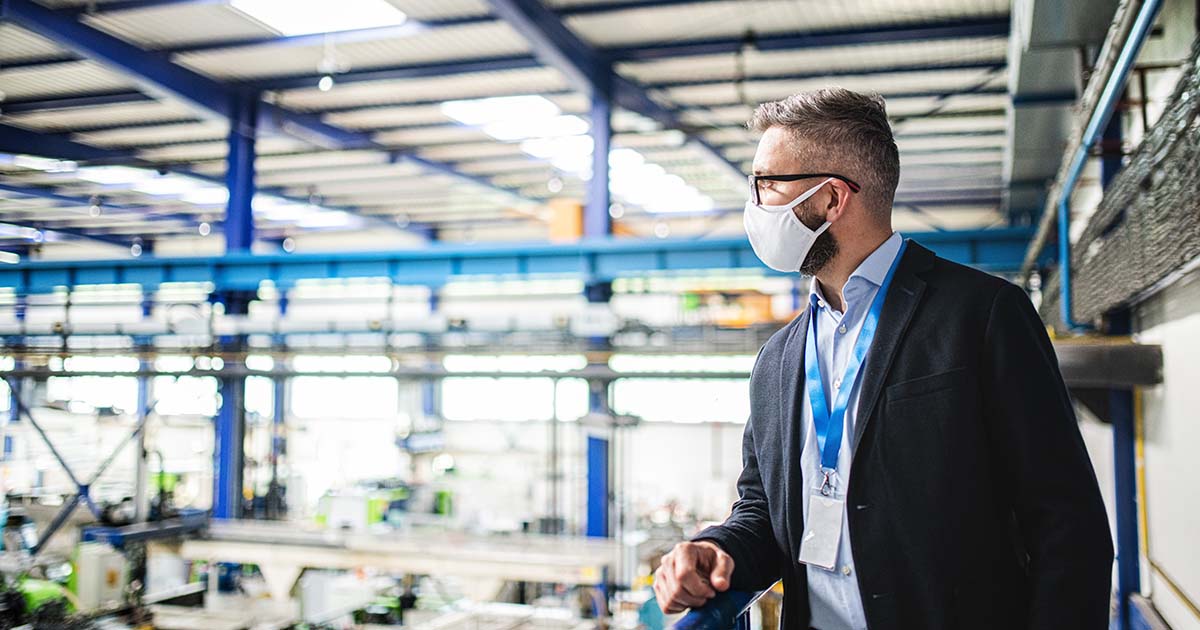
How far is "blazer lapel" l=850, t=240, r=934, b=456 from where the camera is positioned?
1398 millimetres

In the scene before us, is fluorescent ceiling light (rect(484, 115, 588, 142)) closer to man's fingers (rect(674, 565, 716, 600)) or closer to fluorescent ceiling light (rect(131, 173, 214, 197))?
fluorescent ceiling light (rect(131, 173, 214, 197))

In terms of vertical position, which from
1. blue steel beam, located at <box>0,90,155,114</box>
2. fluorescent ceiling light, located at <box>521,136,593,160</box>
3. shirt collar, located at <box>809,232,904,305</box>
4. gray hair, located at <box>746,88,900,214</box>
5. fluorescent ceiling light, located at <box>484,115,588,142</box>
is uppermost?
blue steel beam, located at <box>0,90,155,114</box>

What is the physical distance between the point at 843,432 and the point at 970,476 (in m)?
0.21

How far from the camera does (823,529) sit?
1.50 meters

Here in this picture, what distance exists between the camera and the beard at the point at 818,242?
5.13 ft

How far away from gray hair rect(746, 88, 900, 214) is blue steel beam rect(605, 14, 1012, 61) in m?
8.41

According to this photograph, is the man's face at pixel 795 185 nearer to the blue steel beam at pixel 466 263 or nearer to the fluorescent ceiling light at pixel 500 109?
the blue steel beam at pixel 466 263

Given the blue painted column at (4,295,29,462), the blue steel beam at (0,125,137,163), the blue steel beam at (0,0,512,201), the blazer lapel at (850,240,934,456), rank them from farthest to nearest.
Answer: the blue painted column at (4,295,29,462)
the blue steel beam at (0,125,137,163)
the blue steel beam at (0,0,512,201)
the blazer lapel at (850,240,934,456)

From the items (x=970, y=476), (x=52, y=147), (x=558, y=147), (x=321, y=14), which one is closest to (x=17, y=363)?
(x=52, y=147)

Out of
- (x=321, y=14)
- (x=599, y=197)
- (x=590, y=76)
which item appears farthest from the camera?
(x=599, y=197)

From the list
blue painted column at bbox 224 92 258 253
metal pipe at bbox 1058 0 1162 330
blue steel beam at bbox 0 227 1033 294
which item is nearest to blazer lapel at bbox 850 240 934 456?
metal pipe at bbox 1058 0 1162 330

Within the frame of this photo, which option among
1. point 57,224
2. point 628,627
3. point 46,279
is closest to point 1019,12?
point 628,627

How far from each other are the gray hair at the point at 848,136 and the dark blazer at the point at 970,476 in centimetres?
20

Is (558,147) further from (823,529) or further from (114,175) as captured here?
(823,529)
